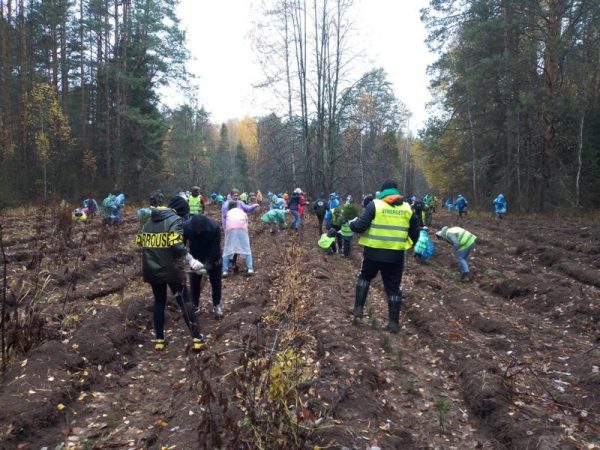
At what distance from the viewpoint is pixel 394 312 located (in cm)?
619

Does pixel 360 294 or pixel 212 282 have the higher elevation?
pixel 212 282

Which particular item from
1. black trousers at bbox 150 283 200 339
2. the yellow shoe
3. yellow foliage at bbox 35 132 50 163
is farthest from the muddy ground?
yellow foliage at bbox 35 132 50 163

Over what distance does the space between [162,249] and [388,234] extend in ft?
9.56

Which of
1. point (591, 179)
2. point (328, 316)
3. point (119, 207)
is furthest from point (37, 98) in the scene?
point (591, 179)

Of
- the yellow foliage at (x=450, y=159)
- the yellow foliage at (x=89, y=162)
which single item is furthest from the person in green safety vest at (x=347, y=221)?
the yellow foliage at (x=89, y=162)

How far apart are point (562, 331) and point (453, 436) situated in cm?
372

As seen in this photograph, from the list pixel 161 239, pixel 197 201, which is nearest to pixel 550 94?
pixel 197 201

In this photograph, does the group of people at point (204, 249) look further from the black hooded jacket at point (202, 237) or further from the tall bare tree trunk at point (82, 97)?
the tall bare tree trunk at point (82, 97)

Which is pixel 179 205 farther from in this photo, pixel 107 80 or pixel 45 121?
pixel 107 80

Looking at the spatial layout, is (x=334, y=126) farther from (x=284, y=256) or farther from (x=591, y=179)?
(x=591, y=179)

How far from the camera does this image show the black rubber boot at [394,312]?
6094mm

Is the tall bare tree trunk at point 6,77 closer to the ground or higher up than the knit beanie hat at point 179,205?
higher up

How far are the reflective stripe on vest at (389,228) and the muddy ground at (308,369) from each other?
4.15ft

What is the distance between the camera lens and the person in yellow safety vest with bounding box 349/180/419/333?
5.84m
